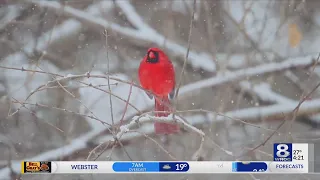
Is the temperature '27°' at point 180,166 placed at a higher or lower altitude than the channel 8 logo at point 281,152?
lower

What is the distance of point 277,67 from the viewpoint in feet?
6.37

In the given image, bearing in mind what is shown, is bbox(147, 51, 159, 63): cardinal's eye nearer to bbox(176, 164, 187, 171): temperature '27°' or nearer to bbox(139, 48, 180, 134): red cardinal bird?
bbox(139, 48, 180, 134): red cardinal bird

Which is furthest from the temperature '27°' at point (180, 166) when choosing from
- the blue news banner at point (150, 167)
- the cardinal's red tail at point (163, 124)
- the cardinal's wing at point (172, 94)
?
the cardinal's wing at point (172, 94)

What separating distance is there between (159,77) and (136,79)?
0.11 meters

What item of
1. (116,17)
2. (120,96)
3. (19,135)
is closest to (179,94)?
(120,96)

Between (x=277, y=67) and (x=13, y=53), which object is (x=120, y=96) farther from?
(x=277, y=67)

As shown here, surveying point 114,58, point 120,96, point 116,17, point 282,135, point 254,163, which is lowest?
point 254,163

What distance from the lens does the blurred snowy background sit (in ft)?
6.38

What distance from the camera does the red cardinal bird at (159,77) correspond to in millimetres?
1968

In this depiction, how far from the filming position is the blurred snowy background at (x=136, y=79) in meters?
1.94

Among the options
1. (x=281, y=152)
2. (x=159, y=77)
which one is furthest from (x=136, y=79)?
(x=281, y=152)

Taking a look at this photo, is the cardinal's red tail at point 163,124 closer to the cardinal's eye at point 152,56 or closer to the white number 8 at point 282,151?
the cardinal's eye at point 152,56

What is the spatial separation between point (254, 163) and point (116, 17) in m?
0.93

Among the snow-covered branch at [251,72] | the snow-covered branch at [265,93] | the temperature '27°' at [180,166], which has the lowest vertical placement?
the temperature '27°' at [180,166]
